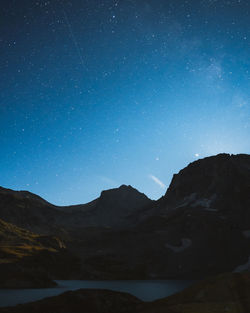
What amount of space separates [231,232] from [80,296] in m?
175

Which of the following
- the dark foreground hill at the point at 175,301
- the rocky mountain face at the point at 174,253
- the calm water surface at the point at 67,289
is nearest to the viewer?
the dark foreground hill at the point at 175,301

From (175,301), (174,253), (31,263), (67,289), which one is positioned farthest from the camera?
(174,253)

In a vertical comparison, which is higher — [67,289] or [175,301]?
[175,301]

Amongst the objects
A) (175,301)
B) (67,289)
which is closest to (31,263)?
(67,289)

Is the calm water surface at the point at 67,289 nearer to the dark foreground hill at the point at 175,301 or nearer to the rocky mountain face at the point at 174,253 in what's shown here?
the dark foreground hill at the point at 175,301

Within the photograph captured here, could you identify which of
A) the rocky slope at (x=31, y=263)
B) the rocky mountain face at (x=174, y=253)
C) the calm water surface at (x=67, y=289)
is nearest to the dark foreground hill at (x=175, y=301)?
the calm water surface at (x=67, y=289)

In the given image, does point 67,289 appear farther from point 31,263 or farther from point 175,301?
point 175,301

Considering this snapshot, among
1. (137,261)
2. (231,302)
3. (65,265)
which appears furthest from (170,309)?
(137,261)

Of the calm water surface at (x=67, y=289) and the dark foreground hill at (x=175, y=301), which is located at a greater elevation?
the dark foreground hill at (x=175, y=301)

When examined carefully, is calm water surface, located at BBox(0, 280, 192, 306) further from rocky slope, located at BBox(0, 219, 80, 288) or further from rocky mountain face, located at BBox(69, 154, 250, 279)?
rocky mountain face, located at BBox(69, 154, 250, 279)

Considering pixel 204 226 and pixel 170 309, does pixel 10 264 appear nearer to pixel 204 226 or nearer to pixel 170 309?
pixel 170 309

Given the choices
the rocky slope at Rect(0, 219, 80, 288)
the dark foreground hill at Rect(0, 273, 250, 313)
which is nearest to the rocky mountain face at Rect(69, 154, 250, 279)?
the rocky slope at Rect(0, 219, 80, 288)

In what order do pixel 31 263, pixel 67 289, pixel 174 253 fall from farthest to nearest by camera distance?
pixel 174 253
pixel 31 263
pixel 67 289

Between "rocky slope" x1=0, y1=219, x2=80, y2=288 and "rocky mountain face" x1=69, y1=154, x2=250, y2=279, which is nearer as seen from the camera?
"rocky slope" x1=0, y1=219, x2=80, y2=288
